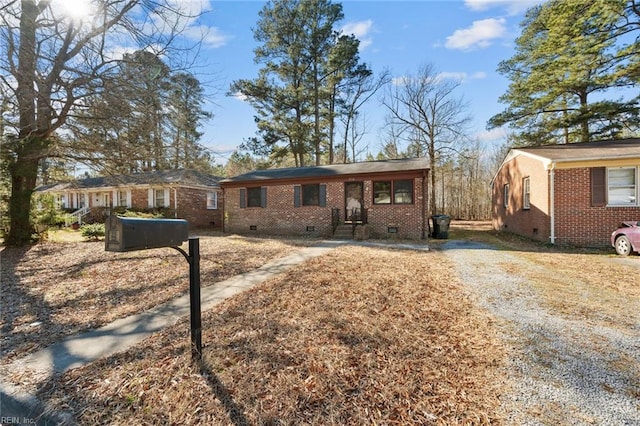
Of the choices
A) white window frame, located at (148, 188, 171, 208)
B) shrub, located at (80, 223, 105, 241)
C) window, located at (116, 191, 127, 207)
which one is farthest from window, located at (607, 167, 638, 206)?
window, located at (116, 191, 127, 207)

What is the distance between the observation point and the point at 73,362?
268cm

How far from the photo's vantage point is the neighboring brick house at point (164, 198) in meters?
17.6

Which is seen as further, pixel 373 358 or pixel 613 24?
pixel 613 24

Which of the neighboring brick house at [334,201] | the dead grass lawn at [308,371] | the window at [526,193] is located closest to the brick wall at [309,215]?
the neighboring brick house at [334,201]

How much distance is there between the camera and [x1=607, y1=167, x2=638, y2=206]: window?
30.1 ft

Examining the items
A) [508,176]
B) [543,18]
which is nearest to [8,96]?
[508,176]

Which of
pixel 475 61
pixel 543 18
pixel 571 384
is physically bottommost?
pixel 571 384

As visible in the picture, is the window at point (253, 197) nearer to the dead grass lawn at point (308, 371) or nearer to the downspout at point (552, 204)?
the dead grass lawn at point (308, 371)

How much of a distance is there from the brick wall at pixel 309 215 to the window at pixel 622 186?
234 inches

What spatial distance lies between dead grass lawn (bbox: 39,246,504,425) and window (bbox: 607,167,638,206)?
9564mm

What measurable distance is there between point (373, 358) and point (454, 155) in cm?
2232

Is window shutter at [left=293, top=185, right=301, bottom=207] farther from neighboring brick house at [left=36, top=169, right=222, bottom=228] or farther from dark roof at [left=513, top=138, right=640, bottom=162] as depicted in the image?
dark roof at [left=513, top=138, right=640, bottom=162]

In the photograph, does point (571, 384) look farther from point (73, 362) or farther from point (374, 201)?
point (374, 201)

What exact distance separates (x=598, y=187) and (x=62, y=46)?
16608mm
